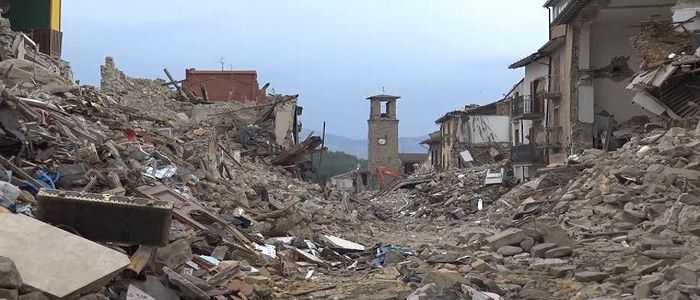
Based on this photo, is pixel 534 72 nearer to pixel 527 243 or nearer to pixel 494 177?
pixel 494 177

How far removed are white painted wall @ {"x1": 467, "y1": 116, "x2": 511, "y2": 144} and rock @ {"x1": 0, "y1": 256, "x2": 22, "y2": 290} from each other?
39860 millimetres

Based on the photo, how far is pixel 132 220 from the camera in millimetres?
6641

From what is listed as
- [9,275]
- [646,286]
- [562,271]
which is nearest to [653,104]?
[562,271]

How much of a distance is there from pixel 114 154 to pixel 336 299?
4231mm

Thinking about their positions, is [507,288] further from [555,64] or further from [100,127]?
[555,64]

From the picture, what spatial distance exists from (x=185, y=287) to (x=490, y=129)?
38325mm

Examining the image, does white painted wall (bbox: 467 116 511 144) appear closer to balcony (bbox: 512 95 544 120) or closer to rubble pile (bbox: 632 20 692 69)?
balcony (bbox: 512 95 544 120)

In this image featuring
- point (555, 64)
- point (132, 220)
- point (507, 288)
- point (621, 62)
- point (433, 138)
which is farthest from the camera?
point (433, 138)

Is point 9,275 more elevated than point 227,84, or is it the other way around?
point 227,84

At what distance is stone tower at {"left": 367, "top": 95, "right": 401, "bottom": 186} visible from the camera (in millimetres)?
53844

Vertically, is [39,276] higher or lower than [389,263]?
higher

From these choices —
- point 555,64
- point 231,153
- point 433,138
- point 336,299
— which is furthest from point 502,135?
point 336,299

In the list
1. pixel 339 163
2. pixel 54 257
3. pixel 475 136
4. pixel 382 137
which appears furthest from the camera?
pixel 339 163

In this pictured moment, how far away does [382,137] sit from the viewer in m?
53.9
